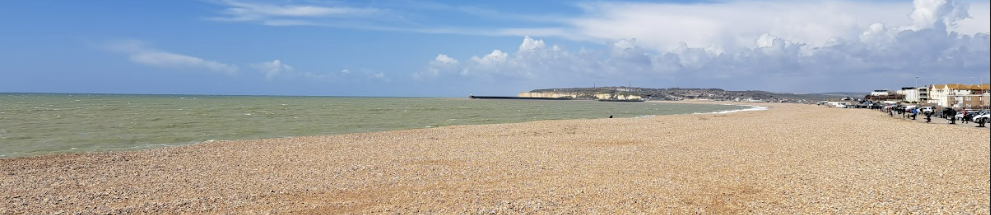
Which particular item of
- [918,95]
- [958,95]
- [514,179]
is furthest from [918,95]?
[514,179]

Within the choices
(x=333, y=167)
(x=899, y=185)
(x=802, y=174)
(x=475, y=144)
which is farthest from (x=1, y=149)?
(x=899, y=185)

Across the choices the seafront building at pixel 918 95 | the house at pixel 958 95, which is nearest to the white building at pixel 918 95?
the seafront building at pixel 918 95

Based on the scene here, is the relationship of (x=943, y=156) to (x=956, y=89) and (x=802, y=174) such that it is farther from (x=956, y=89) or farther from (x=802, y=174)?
(x=956, y=89)

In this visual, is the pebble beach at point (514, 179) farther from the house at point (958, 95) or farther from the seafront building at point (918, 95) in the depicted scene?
the seafront building at point (918, 95)

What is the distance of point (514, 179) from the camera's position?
545 inches

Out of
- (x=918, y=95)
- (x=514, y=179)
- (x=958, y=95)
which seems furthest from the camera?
(x=918, y=95)

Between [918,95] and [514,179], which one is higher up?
[918,95]

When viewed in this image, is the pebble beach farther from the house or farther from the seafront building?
the seafront building

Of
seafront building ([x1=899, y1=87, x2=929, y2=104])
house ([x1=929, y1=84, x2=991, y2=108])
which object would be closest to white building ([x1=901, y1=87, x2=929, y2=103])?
seafront building ([x1=899, y1=87, x2=929, y2=104])

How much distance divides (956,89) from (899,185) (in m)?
114

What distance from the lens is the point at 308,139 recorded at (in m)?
25.7

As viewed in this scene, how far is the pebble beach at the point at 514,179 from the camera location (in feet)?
35.4

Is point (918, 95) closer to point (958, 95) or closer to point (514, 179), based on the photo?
point (958, 95)

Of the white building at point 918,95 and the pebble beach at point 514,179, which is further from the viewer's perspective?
the white building at point 918,95
